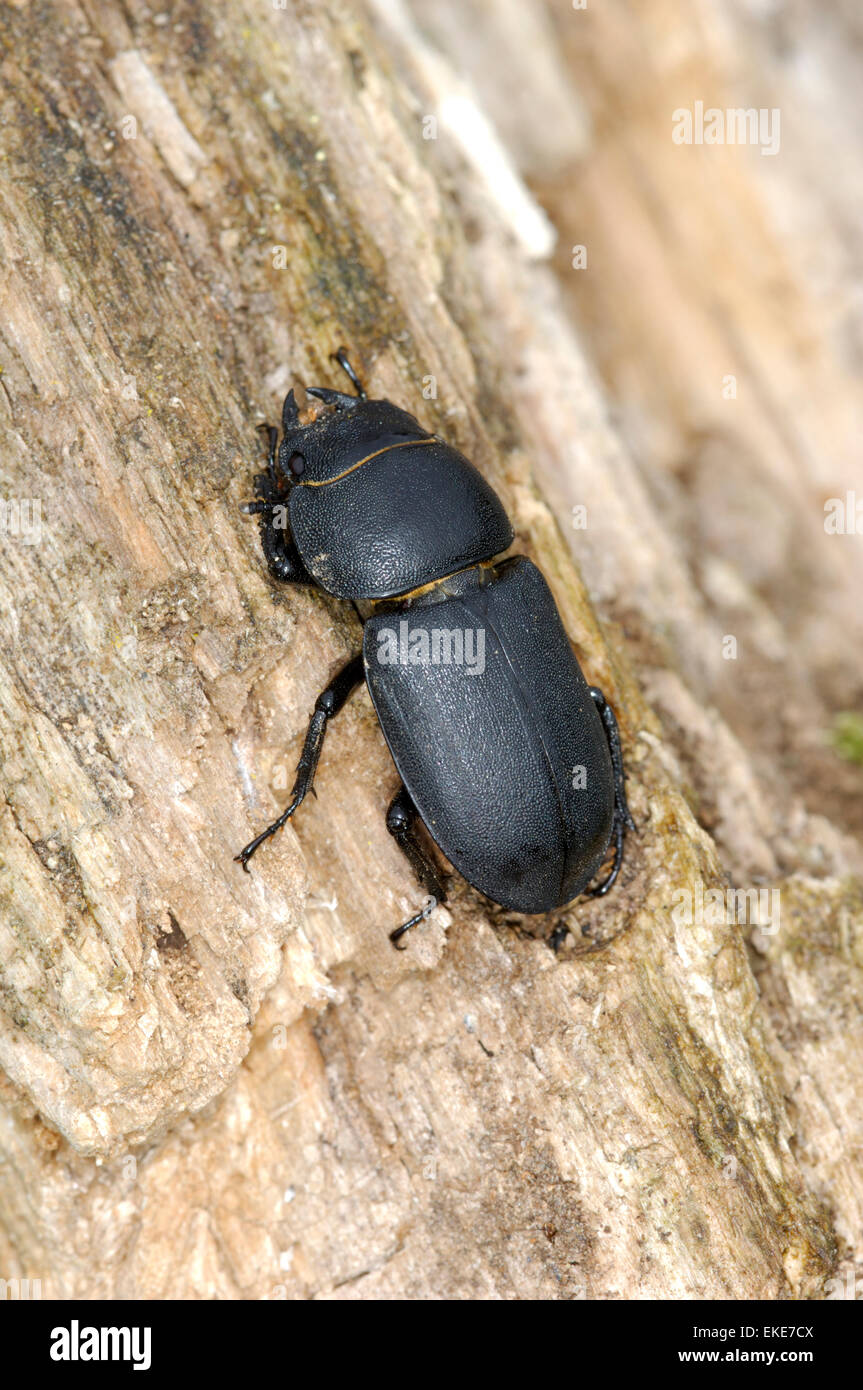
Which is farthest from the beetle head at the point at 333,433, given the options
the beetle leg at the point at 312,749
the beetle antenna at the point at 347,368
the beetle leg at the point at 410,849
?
the beetle leg at the point at 410,849

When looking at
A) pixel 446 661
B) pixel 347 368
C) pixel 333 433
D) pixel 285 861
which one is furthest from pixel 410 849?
pixel 347 368

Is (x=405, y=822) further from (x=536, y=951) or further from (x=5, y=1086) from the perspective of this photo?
(x=5, y=1086)

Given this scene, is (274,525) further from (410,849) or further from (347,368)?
(410,849)

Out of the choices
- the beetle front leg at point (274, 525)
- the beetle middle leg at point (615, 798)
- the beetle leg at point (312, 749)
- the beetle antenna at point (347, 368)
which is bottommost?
the beetle middle leg at point (615, 798)

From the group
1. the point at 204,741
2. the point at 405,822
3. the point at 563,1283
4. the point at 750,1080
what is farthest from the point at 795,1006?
the point at 204,741

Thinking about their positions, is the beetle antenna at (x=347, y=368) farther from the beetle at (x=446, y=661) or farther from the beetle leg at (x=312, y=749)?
the beetle leg at (x=312, y=749)

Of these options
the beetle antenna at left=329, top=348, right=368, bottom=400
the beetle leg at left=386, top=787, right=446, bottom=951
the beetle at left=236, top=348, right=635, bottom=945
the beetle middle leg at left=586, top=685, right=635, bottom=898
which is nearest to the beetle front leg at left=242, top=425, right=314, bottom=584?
the beetle at left=236, top=348, right=635, bottom=945
